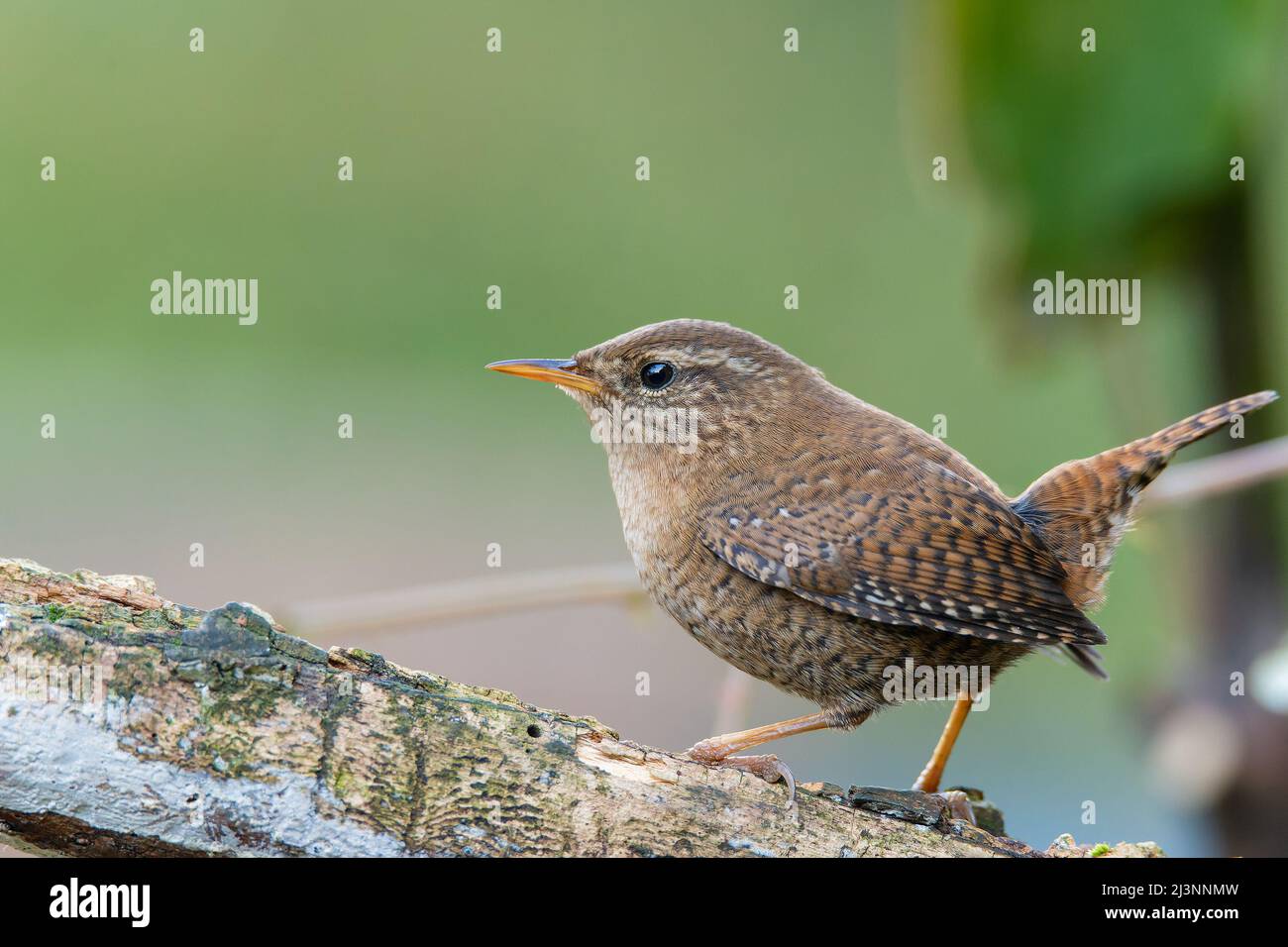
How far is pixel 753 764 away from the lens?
276 centimetres

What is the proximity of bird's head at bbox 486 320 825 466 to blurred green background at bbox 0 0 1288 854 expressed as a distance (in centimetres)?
269

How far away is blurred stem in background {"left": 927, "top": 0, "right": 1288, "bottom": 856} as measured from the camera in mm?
3246

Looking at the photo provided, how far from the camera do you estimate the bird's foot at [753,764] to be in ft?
8.64

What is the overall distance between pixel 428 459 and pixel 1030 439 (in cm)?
365

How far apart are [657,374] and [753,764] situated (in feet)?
3.96

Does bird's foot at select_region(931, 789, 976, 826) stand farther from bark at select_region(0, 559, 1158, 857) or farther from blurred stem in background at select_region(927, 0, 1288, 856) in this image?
blurred stem in background at select_region(927, 0, 1288, 856)

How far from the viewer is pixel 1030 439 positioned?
6695 mm

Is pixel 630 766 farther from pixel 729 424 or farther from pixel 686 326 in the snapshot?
pixel 686 326
